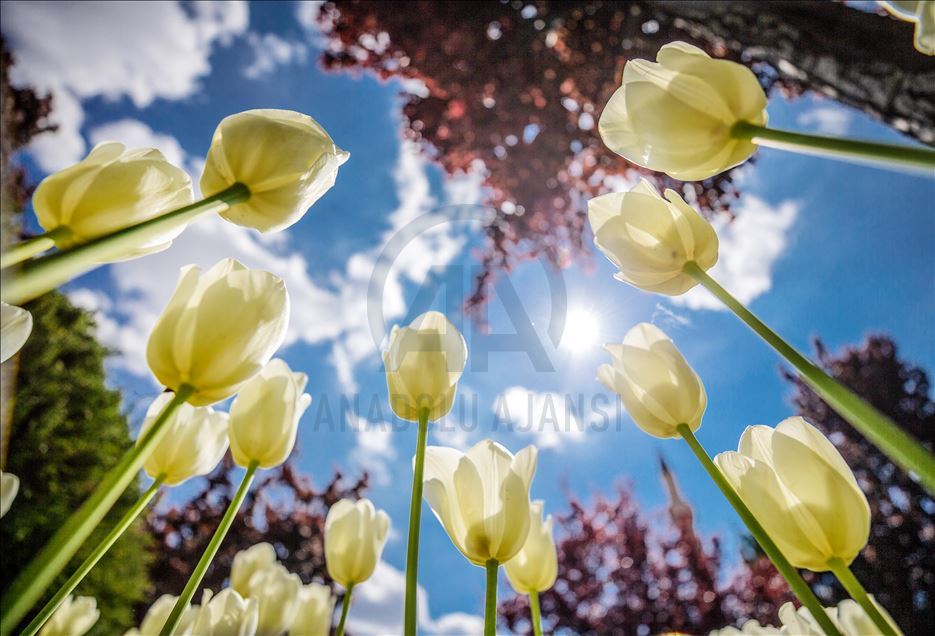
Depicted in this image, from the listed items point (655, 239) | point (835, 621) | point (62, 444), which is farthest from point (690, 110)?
point (62, 444)

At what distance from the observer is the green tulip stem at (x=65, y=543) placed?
0.46 ft

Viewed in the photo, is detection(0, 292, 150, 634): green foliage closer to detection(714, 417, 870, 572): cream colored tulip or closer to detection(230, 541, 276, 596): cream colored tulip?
detection(230, 541, 276, 596): cream colored tulip

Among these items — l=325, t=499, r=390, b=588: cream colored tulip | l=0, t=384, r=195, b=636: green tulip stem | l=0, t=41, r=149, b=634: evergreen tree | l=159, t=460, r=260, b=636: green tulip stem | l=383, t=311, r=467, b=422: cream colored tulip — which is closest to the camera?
l=0, t=384, r=195, b=636: green tulip stem

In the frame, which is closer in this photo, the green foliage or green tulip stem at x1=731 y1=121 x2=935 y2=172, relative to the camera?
green tulip stem at x1=731 y1=121 x2=935 y2=172

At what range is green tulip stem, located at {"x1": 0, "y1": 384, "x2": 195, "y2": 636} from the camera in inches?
5.6

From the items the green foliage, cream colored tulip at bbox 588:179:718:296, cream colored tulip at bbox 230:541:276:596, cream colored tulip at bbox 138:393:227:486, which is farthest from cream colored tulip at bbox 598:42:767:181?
the green foliage

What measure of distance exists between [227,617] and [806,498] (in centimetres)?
33

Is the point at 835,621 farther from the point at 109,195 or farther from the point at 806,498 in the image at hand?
the point at 109,195

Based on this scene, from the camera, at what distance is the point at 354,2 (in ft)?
10.1

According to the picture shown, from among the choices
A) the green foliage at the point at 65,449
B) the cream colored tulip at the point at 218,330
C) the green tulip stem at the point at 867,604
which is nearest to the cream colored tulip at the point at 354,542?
the cream colored tulip at the point at 218,330

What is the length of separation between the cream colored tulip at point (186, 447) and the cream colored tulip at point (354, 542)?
Answer: 0.37 ft

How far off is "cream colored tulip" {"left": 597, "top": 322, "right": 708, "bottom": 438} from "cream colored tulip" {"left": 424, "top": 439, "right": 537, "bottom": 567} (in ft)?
0.24

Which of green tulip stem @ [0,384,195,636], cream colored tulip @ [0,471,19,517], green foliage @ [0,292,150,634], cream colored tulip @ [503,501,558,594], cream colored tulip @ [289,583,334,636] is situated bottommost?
green tulip stem @ [0,384,195,636]

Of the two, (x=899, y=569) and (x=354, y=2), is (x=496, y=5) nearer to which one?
(x=354, y=2)
